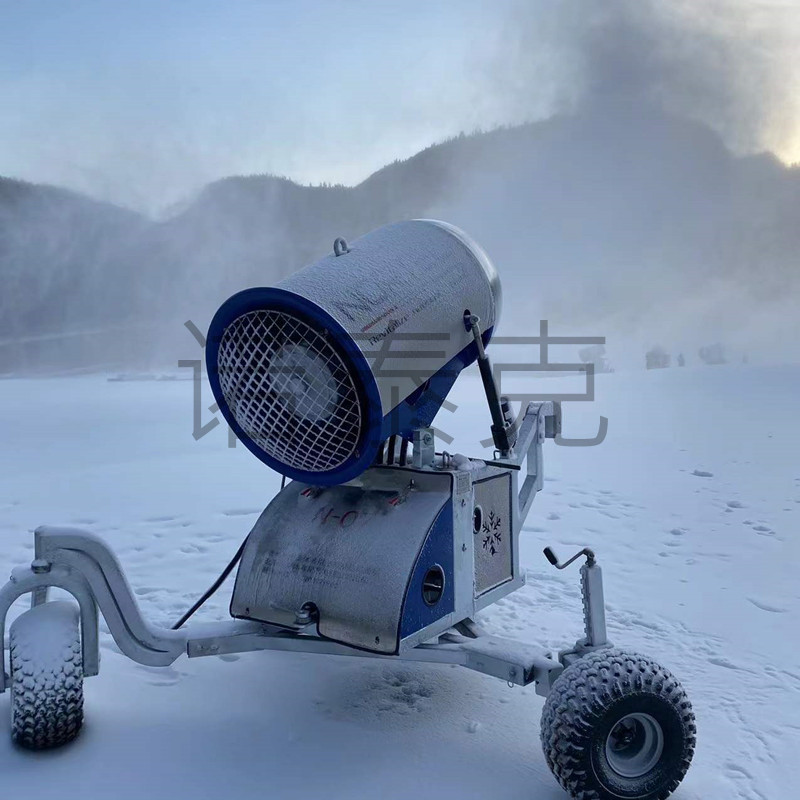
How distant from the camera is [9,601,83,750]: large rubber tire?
2156 mm

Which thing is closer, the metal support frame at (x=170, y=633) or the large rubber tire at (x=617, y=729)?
the large rubber tire at (x=617, y=729)

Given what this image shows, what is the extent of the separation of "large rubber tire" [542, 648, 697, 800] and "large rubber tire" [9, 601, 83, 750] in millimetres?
1355

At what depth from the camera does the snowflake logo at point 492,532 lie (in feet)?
8.68

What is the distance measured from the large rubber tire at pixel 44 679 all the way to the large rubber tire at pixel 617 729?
53.3 inches

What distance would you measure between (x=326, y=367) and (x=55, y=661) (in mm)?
1138

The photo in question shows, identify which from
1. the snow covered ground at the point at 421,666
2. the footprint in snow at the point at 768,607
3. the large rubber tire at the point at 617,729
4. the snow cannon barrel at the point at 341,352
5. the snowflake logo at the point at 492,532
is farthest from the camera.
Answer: the footprint in snow at the point at 768,607

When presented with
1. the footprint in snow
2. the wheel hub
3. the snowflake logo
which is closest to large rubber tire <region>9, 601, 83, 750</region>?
the snowflake logo

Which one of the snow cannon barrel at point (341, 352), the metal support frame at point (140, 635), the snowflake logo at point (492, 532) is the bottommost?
the metal support frame at point (140, 635)

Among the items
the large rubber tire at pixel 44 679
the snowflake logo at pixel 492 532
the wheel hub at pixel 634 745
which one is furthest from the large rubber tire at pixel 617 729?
the large rubber tire at pixel 44 679

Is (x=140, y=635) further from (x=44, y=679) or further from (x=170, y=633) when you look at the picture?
(x=44, y=679)

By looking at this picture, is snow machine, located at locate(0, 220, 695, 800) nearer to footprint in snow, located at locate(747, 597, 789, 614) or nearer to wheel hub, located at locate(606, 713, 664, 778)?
wheel hub, located at locate(606, 713, 664, 778)

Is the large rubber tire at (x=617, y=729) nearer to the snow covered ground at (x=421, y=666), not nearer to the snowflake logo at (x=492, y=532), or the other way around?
the snow covered ground at (x=421, y=666)

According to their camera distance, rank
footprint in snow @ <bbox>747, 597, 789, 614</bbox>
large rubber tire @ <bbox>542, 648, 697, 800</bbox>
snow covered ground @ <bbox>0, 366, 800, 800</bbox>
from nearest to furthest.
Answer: large rubber tire @ <bbox>542, 648, 697, 800</bbox> → snow covered ground @ <bbox>0, 366, 800, 800</bbox> → footprint in snow @ <bbox>747, 597, 789, 614</bbox>

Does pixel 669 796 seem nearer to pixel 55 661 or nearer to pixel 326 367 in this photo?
pixel 326 367
